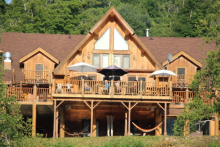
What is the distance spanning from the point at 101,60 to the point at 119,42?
71.6 inches

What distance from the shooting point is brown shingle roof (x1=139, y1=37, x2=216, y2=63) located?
50625 mm

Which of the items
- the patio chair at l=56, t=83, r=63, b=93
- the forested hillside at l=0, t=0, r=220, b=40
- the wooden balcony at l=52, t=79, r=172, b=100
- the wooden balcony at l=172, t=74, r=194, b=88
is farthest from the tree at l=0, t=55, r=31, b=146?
the forested hillside at l=0, t=0, r=220, b=40

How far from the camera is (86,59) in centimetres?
4712

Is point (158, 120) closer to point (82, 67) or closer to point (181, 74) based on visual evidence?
point (181, 74)

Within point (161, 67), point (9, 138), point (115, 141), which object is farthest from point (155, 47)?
point (9, 138)

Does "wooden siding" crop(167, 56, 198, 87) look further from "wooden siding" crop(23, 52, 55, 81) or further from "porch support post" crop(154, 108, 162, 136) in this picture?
"wooden siding" crop(23, 52, 55, 81)

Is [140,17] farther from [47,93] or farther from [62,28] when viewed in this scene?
[47,93]

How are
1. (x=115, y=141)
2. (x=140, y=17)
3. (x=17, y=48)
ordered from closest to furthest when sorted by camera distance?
(x=115, y=141) < (x=17, y=48) < (x=140, y=17)

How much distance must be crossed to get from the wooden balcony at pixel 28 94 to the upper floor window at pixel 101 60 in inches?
159

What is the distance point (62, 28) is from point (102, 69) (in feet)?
89.6

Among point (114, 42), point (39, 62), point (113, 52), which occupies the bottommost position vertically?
point (39, 62)

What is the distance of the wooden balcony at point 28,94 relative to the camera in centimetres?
4506

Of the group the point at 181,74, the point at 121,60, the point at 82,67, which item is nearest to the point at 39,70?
the point at 82,67

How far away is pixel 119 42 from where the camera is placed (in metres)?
47.2
